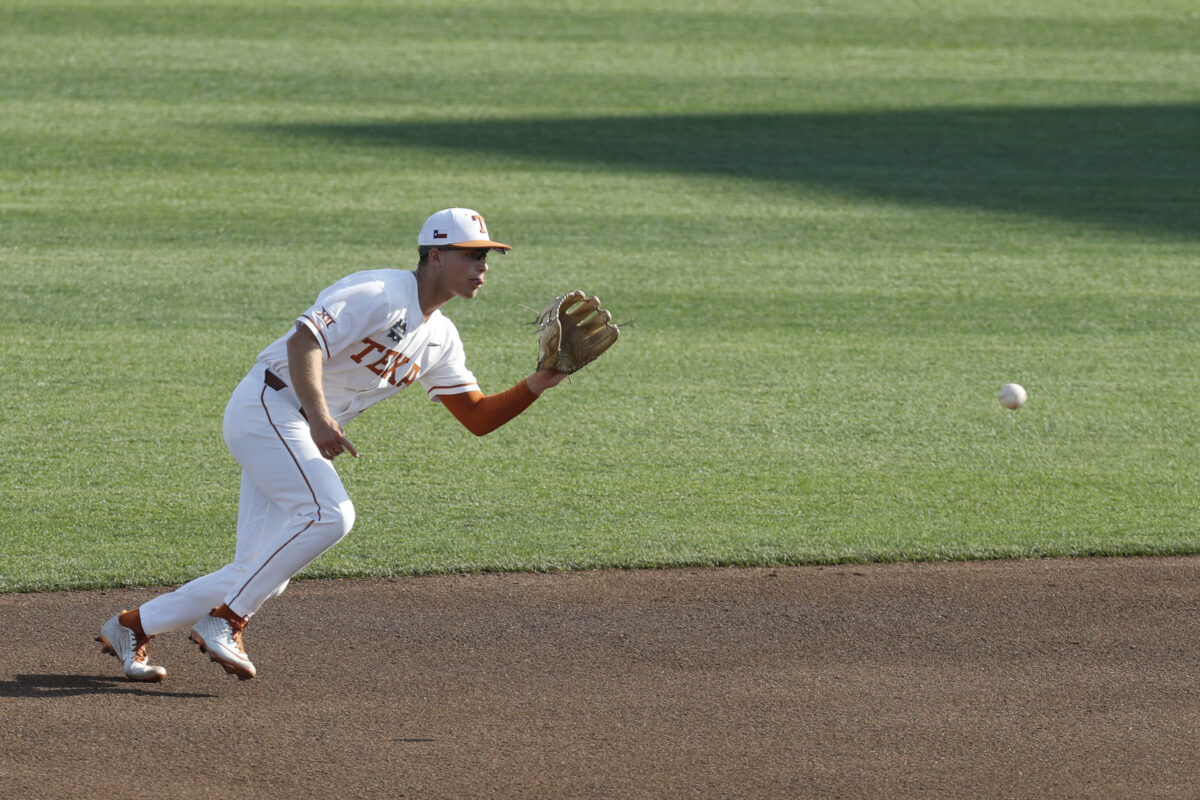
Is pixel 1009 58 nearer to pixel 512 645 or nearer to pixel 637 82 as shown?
pixel 637 82

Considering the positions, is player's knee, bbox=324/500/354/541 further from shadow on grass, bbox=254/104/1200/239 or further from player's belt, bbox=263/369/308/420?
shadow on grass, bbox=254/104/1200/239

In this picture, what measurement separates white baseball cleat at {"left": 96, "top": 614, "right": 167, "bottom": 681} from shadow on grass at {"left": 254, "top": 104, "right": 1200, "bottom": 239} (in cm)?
948

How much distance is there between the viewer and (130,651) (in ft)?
15.4

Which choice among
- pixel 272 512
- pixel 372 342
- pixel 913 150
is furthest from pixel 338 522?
pixel 913 150

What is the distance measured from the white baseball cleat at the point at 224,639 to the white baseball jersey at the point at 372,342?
79cm

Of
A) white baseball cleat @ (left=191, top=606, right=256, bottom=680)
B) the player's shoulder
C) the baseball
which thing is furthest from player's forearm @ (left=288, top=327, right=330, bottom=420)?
the baseball

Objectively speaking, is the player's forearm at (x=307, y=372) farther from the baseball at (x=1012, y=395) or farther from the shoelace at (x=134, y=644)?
the baseball at (x=1012, y=395)

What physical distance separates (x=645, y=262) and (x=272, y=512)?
6603 millimetres

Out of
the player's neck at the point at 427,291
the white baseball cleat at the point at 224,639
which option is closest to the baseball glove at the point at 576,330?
the player's neck at the point at 427,291

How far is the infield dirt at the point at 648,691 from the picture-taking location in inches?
164

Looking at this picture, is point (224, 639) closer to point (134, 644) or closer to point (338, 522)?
point (134, 644)

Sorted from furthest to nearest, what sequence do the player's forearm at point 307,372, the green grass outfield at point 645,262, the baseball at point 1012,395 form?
the baseball at point 1012,395, the green grass outfield at point 645,262, the player's forearm at point 307,372

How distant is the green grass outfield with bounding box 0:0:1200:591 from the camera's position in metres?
6.67

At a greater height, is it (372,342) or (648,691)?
(372,342)
